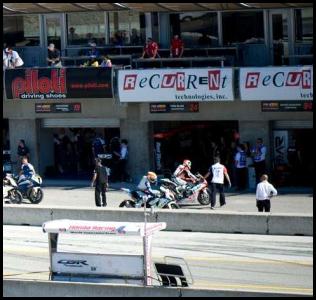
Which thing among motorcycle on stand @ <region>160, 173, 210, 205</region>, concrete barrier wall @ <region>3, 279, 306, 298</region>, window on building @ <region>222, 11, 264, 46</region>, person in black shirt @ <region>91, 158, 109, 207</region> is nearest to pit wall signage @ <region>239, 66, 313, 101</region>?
window on building @ <region>222, 11, 264, 46</region>

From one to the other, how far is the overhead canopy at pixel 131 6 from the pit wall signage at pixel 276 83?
2.65 meters

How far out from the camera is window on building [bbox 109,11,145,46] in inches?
1634

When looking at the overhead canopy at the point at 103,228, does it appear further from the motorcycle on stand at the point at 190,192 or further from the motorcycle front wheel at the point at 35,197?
the motorcycle front wheel at the point at 35,197

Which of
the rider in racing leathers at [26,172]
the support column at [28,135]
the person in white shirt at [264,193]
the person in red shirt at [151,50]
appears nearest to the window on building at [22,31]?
the support column at [28,135]

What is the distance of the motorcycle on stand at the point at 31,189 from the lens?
3372 centimetres

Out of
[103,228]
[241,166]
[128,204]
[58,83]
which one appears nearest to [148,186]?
[128,204]

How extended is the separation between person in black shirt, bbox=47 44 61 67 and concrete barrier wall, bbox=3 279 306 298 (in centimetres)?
2197

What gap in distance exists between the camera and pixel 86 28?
4259 centimetres

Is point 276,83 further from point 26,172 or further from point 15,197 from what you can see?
point 15,197

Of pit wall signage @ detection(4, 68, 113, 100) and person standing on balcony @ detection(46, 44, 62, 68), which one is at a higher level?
person standing on balcony @ detection(46, 44, 62, 68)

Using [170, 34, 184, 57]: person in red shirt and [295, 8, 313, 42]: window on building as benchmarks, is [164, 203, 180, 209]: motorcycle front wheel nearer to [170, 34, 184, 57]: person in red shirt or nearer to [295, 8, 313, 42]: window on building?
[170, 34, 184, 57]: person in red shirt

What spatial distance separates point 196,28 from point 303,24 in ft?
13.3

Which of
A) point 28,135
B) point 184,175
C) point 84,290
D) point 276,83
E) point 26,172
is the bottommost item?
point 84,290

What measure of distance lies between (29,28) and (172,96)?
27.2ft
